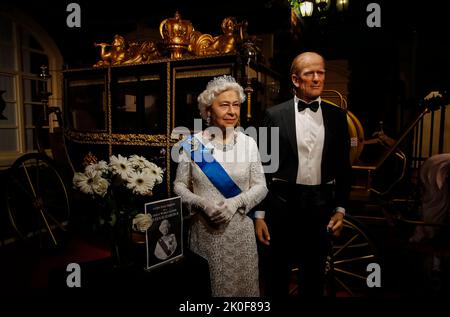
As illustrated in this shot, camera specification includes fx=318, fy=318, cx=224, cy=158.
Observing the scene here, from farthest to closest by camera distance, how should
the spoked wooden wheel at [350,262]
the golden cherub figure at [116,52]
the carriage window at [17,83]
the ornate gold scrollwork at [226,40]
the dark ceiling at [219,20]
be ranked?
the carriage window at [17,83] < the dark ceiling at [219,20] < the golden cherub figure at [116,52] < the ornate gold scrollwork at [226,40] < the spoked wooden wheel at [350,262]

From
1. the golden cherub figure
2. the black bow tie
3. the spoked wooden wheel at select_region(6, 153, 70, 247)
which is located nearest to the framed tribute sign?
the black bow tie

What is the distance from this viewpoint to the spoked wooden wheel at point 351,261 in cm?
250

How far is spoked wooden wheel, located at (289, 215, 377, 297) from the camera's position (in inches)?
98.1

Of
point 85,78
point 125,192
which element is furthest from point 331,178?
point 85,78

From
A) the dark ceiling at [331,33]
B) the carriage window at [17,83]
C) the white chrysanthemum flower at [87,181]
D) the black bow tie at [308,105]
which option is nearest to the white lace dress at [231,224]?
the black bow tie at [308,105]

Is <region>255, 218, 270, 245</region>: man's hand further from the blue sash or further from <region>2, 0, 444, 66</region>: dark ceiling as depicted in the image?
<region>2, 0, 444, 66</region>: dark ceiling

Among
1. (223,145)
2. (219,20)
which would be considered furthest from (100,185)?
(219,20)

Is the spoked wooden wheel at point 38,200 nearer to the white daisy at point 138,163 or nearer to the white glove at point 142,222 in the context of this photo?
the white daisy at point 138,163

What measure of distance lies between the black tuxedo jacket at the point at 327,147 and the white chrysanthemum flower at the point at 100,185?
935mm

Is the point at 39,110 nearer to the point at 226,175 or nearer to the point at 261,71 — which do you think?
the point at 261,71

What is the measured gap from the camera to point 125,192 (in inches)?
65.5

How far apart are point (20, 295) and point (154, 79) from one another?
2355mm

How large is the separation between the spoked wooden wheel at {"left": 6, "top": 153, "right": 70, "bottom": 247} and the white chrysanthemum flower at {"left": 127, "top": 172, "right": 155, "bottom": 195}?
7.11 ft

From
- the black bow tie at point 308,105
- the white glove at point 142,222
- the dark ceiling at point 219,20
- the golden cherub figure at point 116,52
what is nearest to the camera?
the white glove at point 142,222
